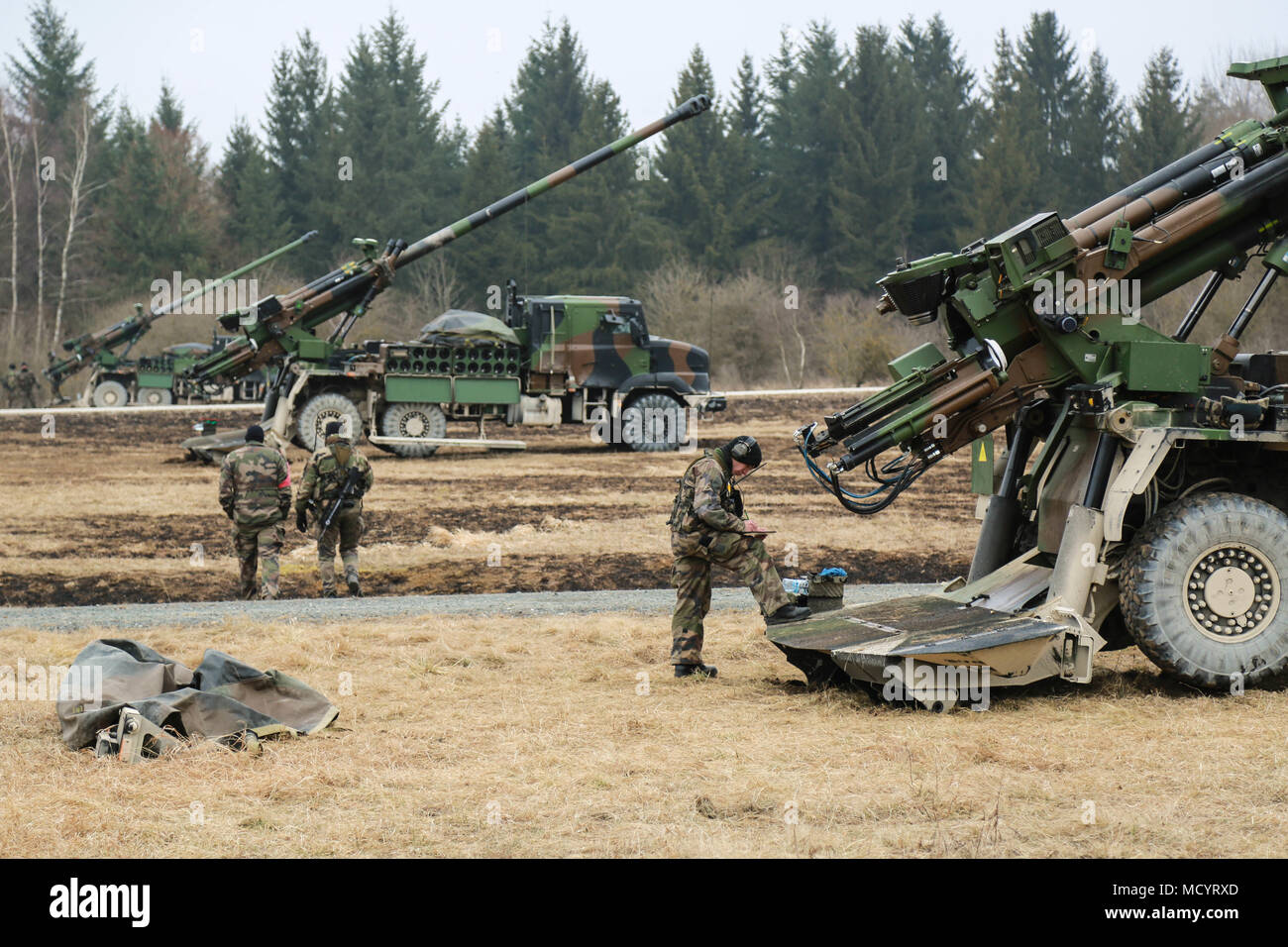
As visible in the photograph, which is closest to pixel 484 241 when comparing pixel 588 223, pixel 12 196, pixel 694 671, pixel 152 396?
pixel 588 223

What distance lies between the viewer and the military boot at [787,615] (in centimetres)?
1002

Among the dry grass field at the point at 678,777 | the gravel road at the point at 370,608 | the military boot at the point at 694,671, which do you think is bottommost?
the dry grass field at the point at 678,777

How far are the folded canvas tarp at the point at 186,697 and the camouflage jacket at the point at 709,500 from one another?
8.49 feet

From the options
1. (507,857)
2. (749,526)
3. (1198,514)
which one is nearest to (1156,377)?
(1198,514)

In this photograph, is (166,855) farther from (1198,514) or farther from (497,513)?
(497,513)

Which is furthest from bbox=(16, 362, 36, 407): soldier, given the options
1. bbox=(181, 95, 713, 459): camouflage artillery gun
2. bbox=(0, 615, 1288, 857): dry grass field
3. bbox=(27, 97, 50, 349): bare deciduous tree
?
bbox=(0, 615, 1288, 857): dry grass field

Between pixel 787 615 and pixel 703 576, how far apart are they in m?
0.61

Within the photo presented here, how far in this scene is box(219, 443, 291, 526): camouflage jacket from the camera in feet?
46.4

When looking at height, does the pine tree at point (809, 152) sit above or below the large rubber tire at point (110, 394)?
above

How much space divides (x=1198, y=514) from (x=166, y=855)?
6.01 meters

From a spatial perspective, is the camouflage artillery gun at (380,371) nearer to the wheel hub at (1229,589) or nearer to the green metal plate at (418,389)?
the green metal plate at (418,389)

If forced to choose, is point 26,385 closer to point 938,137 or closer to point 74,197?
point 74,197

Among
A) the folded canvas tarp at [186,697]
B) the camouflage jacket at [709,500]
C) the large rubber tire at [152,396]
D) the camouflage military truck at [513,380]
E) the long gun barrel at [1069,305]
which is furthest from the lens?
the large rubber tire at [152,396]

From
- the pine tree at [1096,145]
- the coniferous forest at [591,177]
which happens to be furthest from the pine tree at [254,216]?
the pine tree at [1096,145]
